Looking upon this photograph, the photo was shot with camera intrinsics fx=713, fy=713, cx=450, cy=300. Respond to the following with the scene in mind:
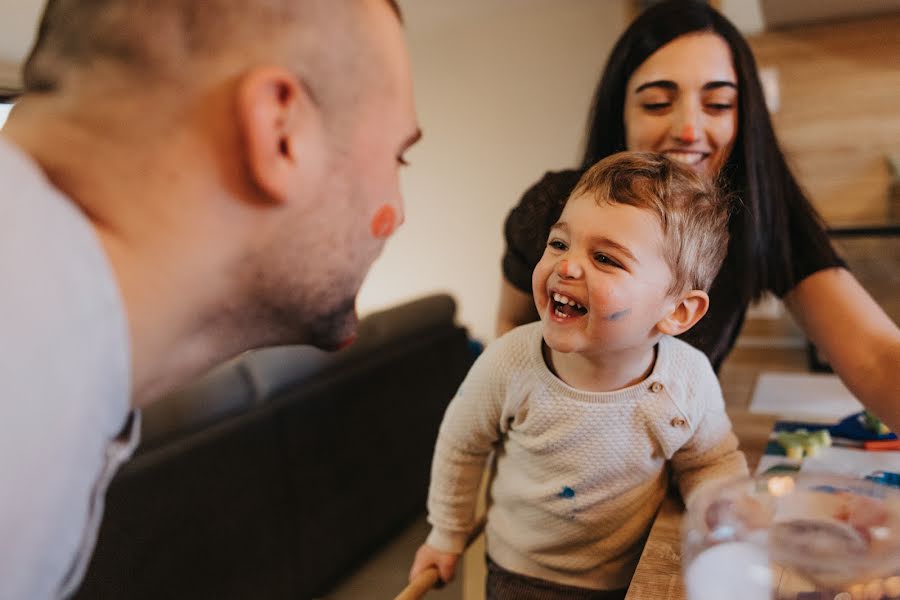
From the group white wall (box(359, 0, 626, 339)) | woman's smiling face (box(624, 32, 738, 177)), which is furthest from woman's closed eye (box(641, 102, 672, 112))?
white wall (box(359, 0, 626, 339))

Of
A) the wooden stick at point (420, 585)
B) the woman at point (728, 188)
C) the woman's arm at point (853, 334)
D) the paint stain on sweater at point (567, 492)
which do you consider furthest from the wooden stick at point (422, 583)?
the woman's arm at point (853, 334)

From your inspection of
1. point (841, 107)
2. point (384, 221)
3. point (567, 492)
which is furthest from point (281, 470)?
point (841, 107)

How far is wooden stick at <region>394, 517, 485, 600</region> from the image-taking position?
2.24 feet

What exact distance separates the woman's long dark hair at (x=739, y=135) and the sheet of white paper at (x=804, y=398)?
0.29 meters

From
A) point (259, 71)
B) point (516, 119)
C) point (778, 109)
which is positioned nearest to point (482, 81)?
point (516, 119)

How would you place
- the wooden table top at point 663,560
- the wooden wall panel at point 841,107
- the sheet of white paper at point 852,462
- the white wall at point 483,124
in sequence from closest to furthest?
the wooden table top at point 663,560, the sheet of white paper at point 852,462, the wooden wall panel at point 841,107, the white wall at point 483,124

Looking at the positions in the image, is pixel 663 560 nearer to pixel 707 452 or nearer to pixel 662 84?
pixel 707 452

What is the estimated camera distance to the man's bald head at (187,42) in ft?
1.22

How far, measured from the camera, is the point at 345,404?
1.65 m

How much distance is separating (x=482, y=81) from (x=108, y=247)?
9.40ft

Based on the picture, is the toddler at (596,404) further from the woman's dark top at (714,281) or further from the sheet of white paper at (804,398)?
the sheet of white paper at (804,398)

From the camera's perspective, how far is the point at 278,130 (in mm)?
385

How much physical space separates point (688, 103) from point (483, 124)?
249 centimetres

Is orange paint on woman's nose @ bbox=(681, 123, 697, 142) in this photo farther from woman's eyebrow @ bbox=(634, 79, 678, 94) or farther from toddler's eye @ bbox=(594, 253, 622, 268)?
toddler's eye @ bbox=(594, 253, 622, 268)
